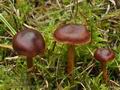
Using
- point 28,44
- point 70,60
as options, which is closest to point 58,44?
point 70,60

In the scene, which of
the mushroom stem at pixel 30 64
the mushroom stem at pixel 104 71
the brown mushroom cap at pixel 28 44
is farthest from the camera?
the mushroom stem at pixel 104 71

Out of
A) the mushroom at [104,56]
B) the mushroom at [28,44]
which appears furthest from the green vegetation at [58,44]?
the mushroom at [28,44]

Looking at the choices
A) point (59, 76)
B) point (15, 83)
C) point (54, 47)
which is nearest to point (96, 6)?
point (54, 47)

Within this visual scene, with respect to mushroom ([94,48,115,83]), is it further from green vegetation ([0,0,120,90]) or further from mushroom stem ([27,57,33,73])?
mushroom stem ([27,57,33,73])

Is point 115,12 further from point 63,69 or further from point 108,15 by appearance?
point 63,69

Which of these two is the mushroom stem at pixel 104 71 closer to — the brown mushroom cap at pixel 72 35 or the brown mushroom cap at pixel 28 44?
the brown mushroom cap at pixel 72 35

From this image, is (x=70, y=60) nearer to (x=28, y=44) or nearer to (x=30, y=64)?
(x=30, y=64)
